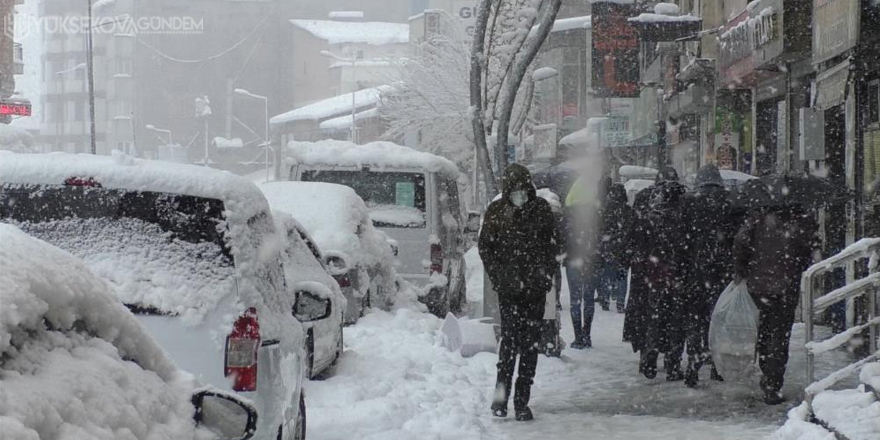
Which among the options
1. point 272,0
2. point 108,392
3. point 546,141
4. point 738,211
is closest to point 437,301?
point 738,211

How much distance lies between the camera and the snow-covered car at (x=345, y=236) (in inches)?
456

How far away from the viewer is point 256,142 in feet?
324

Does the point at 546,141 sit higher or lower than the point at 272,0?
lower

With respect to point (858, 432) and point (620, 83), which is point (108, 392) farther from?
point (620, 83)

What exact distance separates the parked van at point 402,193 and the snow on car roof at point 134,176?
8.47 metres

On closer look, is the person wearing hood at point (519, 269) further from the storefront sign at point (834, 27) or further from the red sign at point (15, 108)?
the red sign at point (15, 108)

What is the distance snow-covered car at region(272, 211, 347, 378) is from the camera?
8.62m

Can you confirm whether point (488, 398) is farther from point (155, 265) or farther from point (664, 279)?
point (155, 265)

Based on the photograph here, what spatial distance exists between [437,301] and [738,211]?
14.6 feet

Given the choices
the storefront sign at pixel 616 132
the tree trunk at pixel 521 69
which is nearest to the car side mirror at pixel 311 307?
the tree trunk at pixel 521 69

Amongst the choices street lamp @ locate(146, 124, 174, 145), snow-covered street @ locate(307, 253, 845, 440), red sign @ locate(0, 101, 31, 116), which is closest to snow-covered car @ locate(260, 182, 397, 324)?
snow-covered street @ locate(307, 253, 845, 440)

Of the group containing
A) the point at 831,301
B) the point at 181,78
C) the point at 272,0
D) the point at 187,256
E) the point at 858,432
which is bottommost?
the point at 858,432

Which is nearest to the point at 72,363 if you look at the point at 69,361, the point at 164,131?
the point at 69,361

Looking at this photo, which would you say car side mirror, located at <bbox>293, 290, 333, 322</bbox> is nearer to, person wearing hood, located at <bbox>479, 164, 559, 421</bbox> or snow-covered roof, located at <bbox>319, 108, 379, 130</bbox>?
person wearing hood, located at <bbox>479, 164, 559, 421</bbox>
